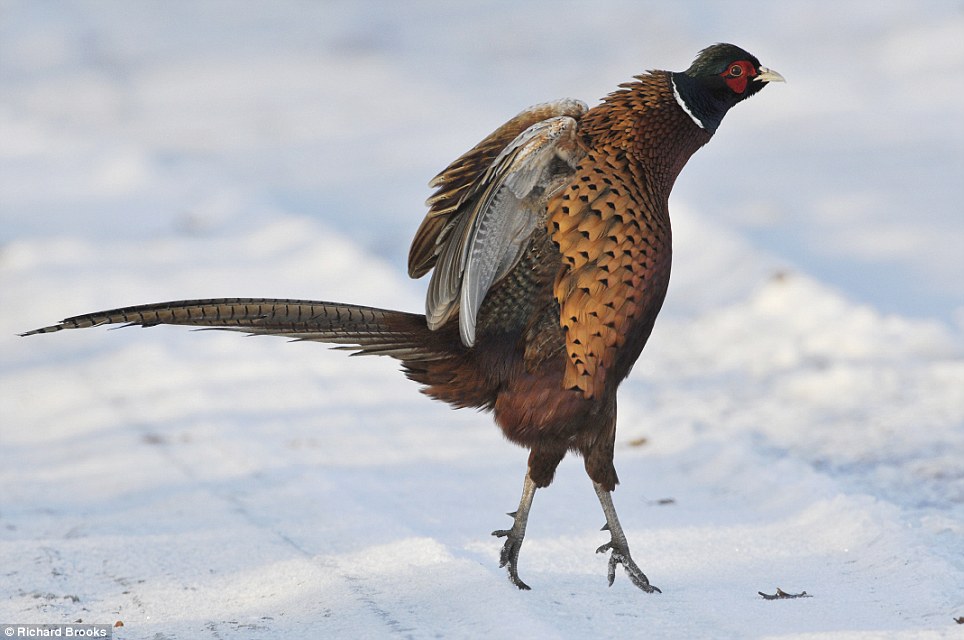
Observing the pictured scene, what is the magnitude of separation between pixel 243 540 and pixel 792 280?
340cm

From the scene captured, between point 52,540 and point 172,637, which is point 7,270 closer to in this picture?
point 52,540

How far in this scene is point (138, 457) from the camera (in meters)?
4.36

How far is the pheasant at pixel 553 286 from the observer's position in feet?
9.89

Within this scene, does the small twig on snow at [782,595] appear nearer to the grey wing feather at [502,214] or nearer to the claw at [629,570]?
the claw at [629,570]

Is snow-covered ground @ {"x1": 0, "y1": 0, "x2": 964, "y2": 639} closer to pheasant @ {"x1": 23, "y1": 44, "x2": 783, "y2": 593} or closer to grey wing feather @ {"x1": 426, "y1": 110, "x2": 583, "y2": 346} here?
pheasant @ {"x1": 23, "y1": 44, "x2": 783, "y2": 593}

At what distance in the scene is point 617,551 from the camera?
3244mm

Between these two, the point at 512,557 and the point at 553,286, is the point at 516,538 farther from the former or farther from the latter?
the point at 553,286

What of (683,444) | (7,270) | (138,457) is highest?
(7,270)

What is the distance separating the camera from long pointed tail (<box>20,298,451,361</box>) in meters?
2.95

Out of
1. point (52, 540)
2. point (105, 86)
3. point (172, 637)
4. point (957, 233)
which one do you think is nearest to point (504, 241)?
point (172, 637)

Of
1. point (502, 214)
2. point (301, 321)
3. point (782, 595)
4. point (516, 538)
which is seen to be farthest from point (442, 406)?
point (782, 595)

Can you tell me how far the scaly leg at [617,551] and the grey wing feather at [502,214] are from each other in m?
0.60

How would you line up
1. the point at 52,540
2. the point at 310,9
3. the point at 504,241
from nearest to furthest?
1. the point at 504,241
2. the point at 52,540
3. the point at 310,9

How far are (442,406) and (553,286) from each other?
2.08 m
